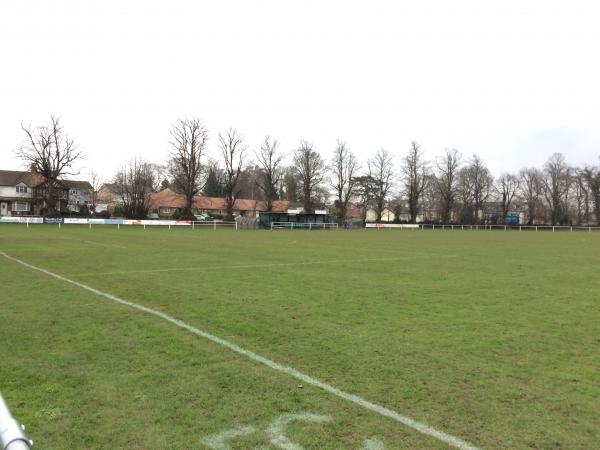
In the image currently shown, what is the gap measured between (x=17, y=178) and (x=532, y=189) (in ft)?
350

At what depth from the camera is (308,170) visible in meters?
89.4

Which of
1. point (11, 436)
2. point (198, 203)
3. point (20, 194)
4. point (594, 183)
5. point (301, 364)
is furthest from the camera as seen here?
point (198, 203)

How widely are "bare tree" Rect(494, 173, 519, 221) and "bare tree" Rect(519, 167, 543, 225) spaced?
1545 mm

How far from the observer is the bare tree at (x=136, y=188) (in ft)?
276

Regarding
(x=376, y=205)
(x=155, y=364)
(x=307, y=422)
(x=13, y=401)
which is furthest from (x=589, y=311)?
(x=376, y=205)

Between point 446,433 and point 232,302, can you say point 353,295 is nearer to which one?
point 232,302

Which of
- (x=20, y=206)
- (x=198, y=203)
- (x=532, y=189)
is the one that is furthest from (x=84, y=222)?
(x=532, y=189)

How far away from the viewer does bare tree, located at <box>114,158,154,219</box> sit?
8400 centimetres

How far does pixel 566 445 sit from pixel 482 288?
8331mm

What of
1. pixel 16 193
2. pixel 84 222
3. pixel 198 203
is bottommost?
pixel 84 222

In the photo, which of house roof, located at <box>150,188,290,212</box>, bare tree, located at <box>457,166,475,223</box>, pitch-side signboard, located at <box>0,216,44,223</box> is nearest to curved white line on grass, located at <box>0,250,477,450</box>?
pitch-side signboard, located at <box>0,216,44,223</box>

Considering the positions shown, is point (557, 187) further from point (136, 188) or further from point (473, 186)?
point (136, 188)

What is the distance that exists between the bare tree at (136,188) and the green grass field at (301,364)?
7623 cm

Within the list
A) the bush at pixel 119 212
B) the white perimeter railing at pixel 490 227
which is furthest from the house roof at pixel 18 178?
the white perimeter railing at pixel 490 227
